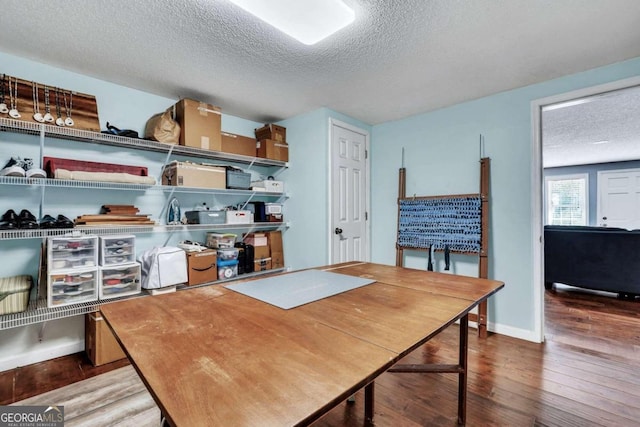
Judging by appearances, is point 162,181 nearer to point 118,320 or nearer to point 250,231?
point 250,231

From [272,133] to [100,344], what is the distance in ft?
8.53

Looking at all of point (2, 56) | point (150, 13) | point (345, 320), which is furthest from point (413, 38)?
point (2, 56)

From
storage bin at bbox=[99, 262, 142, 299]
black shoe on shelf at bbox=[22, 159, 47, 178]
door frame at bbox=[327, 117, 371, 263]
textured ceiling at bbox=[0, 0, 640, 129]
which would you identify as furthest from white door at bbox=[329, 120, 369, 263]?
black shoe on shelf at bbox=[22, 159, 47, 178]

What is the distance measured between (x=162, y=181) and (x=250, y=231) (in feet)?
3.65

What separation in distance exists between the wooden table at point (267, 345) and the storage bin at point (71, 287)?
1341mm

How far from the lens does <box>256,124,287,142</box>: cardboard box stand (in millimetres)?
3545

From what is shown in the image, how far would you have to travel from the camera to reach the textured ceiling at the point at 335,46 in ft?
5.75

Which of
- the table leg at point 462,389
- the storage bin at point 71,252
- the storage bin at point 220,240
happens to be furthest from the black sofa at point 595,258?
the storage bin at point 71,252

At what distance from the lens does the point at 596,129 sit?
4371 mm

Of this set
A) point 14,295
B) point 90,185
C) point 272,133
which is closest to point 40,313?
point 14,295

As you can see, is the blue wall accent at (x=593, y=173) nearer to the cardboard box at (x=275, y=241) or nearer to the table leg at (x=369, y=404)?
the cardboard box at (x=275, y=241)

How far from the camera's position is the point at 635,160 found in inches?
257

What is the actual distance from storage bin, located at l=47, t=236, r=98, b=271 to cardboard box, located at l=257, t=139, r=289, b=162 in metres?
1.87

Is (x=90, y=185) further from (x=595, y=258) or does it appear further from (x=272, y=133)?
(x=595, y=258)
